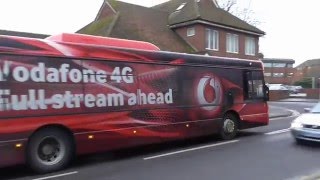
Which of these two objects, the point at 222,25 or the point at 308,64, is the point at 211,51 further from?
the point at 308,64

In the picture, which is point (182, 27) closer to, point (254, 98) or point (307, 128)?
point (254, 98)

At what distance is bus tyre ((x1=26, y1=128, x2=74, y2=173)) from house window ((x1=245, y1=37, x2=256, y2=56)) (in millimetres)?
34415

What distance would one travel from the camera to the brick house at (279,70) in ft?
339

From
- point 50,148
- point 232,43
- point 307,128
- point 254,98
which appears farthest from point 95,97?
point 232,43

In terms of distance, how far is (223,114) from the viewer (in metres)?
13.7

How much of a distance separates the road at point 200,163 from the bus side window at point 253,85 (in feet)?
6.58

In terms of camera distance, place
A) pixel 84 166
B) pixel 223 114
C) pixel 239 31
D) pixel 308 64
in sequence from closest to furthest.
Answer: pixel 84 166 < pixel 223 114 < pixel 239 31 < pixel 308 64

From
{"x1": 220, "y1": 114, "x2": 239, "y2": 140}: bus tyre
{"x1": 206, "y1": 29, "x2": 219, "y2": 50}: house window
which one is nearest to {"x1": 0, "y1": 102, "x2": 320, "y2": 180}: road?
{"x1": 220, "y1": 114, "x2": 239, "y2": 140}: bus tyre

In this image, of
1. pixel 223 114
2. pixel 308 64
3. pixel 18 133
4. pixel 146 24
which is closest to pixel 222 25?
pixel 146 24

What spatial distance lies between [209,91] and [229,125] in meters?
1.57

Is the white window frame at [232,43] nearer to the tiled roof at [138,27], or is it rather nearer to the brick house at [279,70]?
the tiled roof at [138,27]

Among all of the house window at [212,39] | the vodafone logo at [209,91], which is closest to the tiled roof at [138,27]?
the house window at [212,39]

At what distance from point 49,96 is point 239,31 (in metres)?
33.6

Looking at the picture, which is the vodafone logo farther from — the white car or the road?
the white car
